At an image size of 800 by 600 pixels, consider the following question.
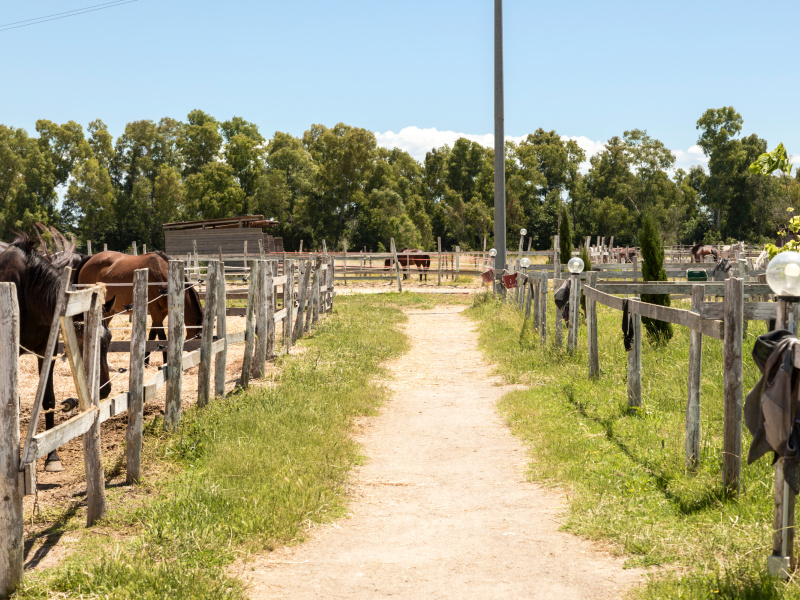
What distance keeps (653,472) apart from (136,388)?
423 cm

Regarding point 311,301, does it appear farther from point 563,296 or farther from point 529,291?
point 563,296

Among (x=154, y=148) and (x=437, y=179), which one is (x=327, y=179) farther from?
(x=154, y=148)

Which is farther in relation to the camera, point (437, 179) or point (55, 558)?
point (437, 179)

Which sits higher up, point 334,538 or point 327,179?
point 327,179

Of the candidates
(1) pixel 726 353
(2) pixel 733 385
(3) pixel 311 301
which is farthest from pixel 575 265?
(3) pixel 311 301

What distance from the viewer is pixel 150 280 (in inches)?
433

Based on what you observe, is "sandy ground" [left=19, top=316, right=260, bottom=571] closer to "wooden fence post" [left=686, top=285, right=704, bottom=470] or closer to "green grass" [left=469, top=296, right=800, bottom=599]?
"green grass" [left=469, top=296, right=800, bottom=599]

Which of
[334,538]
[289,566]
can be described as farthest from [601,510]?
[289,566]

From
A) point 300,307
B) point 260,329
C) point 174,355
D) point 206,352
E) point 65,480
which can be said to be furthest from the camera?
point 300,307

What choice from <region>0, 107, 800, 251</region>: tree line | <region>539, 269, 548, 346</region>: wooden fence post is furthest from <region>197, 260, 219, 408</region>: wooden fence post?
<region>0, 107, 800, 251</region>: tree line

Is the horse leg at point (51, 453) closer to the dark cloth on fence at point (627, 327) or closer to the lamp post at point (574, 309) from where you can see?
the dark cloth on fence at point (627, 327)

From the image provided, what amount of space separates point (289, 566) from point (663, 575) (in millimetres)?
2121

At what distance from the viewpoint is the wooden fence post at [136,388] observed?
6016 mm

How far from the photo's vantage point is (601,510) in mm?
5184
